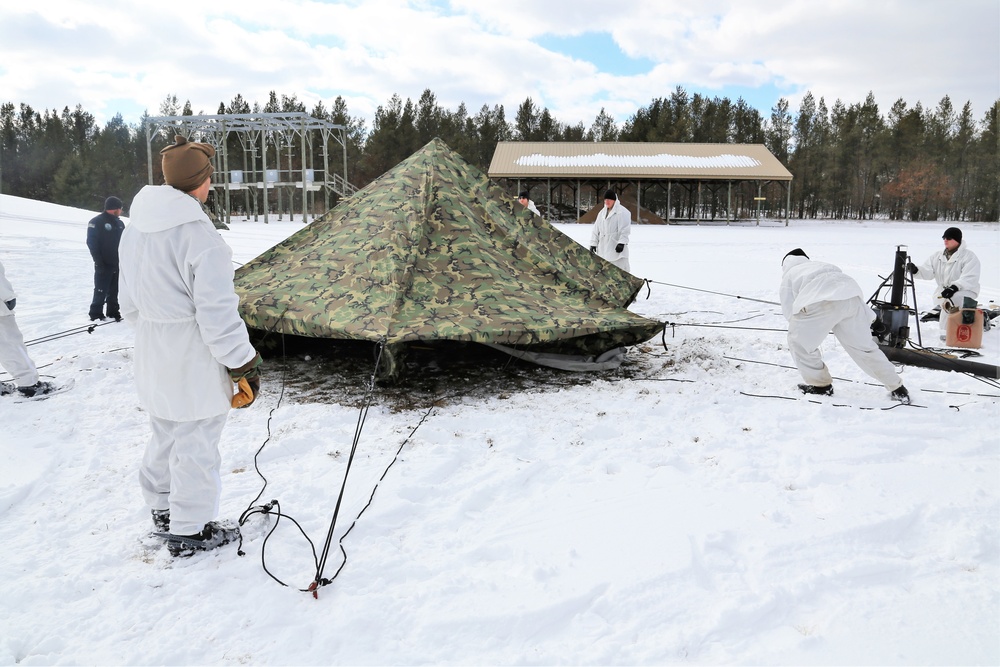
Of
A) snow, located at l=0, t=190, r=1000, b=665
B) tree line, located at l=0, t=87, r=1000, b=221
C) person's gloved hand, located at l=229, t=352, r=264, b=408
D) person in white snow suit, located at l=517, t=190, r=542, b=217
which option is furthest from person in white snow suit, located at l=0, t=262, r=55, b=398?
tree line, located at l=0, t=87, r=1000, b=221

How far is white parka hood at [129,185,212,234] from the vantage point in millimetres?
2475

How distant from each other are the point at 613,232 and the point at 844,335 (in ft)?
12.9

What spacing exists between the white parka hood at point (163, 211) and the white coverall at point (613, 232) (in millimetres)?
6136

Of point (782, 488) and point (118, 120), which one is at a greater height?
point (118, 120)

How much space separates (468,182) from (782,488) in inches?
150

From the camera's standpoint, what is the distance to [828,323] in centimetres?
452

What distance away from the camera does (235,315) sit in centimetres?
256

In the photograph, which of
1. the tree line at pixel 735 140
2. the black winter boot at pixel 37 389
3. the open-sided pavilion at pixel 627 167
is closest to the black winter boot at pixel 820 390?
the black winter boot at pixel 37 389

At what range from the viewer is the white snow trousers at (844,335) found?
4.46 metres

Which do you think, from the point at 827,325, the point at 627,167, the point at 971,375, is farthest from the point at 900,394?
the point at 627,167

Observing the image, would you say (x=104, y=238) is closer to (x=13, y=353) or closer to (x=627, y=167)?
(x=13, y=353)

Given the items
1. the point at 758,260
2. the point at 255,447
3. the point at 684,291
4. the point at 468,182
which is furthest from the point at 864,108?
the point at 255,447

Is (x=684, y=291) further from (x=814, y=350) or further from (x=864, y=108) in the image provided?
(x=864, y=108)

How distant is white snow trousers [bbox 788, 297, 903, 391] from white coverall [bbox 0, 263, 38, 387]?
5445mm
